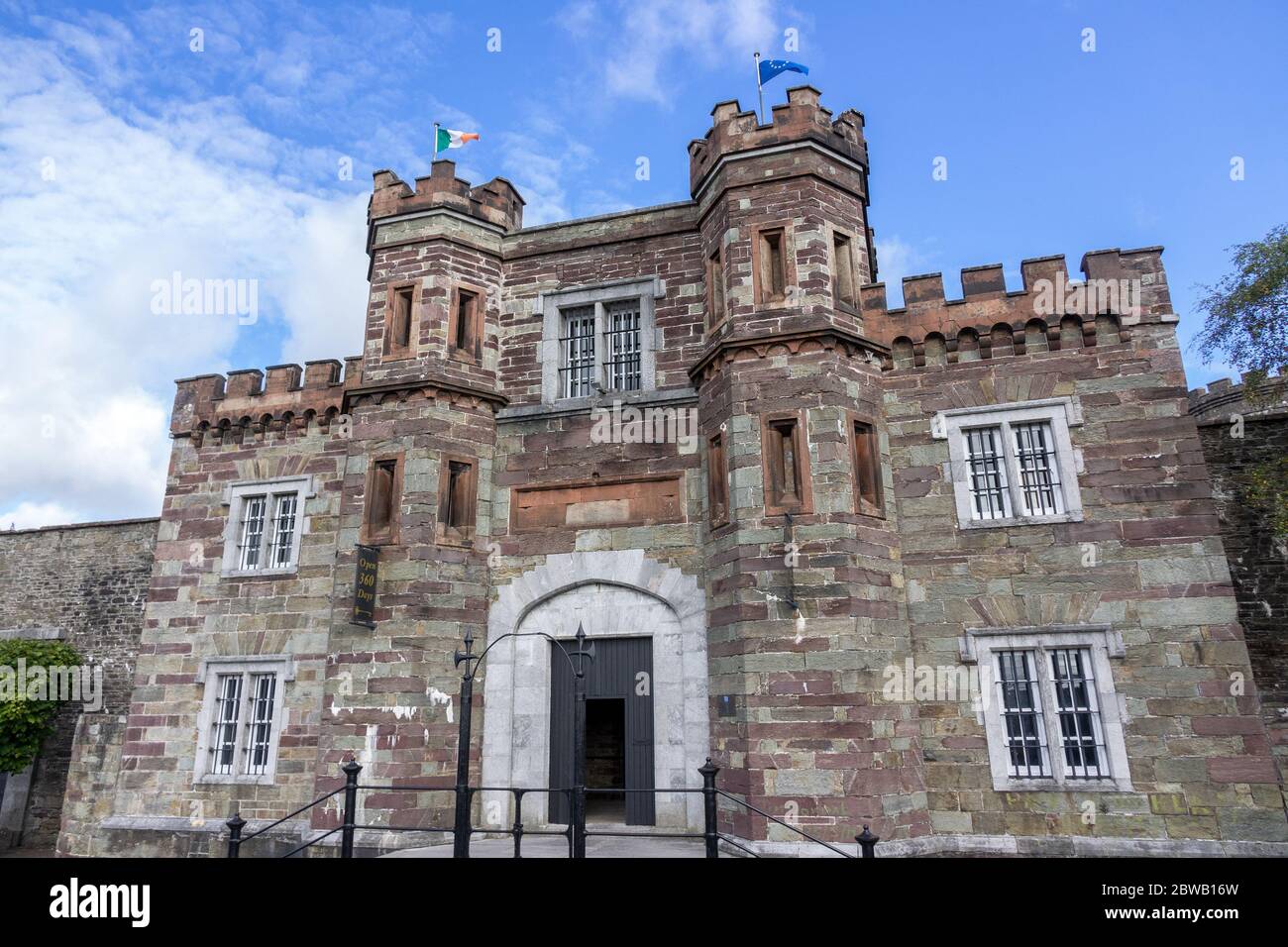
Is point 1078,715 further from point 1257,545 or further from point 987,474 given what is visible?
point 1257,545

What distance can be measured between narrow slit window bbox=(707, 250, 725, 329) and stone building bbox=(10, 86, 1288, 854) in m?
0.07

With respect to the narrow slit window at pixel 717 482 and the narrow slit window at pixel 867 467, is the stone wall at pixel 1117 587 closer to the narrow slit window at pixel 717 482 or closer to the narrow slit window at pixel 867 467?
the narrow slit window at pixel 867 467

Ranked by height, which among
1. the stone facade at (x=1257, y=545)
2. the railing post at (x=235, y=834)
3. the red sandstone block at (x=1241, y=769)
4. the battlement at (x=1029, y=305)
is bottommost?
the railing post at (x=235, y=834)

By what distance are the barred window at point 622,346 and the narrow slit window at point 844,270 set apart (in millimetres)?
3347

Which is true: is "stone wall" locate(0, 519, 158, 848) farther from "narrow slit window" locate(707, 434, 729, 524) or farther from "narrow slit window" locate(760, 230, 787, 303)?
"narrow slit window" locate(760, 230, 787, 303)

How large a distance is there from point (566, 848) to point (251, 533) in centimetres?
839

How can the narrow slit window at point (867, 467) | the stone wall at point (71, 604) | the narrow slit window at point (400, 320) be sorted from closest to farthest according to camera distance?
the narrow slit window at point (867, 467) → the narrow slit window at point (400, 320) → the stone wall at point (71, 604)

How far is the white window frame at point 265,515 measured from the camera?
14.4 meters

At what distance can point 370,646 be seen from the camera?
12086 mm

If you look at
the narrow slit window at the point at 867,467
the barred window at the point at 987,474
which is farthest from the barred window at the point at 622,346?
the barred window at the point at 987,474

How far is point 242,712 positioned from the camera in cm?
1376

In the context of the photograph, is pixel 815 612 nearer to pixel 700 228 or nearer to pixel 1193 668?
pixel 1193 668
